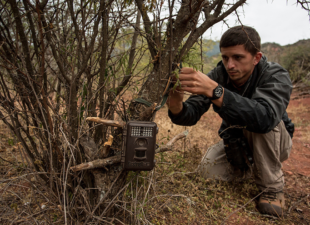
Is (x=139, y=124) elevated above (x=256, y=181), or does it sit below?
above

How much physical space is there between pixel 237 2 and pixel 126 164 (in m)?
1.42

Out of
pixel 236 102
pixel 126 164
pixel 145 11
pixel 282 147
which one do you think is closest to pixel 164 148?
pixel 126 164

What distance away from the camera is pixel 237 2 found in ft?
5.38

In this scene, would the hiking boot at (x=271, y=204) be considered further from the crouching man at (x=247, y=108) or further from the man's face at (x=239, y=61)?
the man's face at (x=239, y=61)

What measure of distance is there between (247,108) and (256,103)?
108mm

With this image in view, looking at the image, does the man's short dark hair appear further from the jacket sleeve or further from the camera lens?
the camera lens

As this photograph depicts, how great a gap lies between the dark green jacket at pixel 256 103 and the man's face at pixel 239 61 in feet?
0.39

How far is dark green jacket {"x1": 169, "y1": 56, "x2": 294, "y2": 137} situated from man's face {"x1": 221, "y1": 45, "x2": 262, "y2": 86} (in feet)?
0.39

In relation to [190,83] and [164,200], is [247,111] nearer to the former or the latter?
[190,83]

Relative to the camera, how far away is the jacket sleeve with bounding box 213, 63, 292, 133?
1.89 metres

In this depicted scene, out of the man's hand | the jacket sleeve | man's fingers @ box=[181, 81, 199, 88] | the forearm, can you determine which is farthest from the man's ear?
man's fingers @ box=[181, 81, 199, 88]

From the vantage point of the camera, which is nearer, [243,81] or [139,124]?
[139,124]

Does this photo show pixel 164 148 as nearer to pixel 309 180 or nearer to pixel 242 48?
pixel 242 48

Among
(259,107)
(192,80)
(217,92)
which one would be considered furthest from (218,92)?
(259,107)
